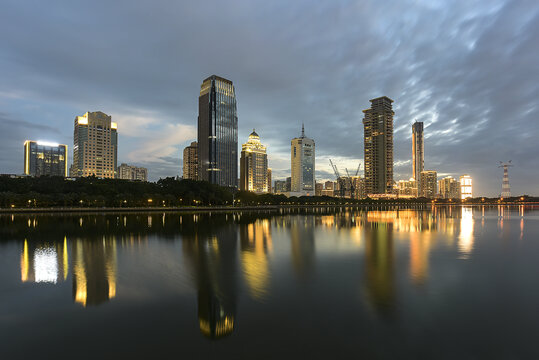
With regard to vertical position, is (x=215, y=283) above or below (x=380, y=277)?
above

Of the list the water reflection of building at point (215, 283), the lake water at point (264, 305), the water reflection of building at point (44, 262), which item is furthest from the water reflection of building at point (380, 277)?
the water reflection of building at point (44, 262)

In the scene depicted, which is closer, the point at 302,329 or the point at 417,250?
the point at 302,329

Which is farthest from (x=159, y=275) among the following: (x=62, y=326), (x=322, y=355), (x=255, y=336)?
(x=322, y=355)

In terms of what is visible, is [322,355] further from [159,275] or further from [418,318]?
[159,275]

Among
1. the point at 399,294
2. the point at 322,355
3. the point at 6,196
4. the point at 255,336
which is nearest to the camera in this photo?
the point at 322,355

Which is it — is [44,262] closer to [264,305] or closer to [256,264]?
[256,264]

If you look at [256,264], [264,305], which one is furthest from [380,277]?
[264,305]

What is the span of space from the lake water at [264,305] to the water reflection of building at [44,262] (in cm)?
13

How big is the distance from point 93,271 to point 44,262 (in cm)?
502

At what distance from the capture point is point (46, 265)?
18797 mm

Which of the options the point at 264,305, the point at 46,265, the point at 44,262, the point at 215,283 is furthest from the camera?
the point at 44,262

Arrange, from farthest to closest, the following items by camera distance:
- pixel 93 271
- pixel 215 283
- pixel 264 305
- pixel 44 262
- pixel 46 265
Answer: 1. pixel 44 262
2. pixel 46 265
3. pixel 93 271
4. pixel 215 283
5. pixel 264 305

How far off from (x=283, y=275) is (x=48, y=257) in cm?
1699

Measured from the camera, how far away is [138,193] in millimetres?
112312
